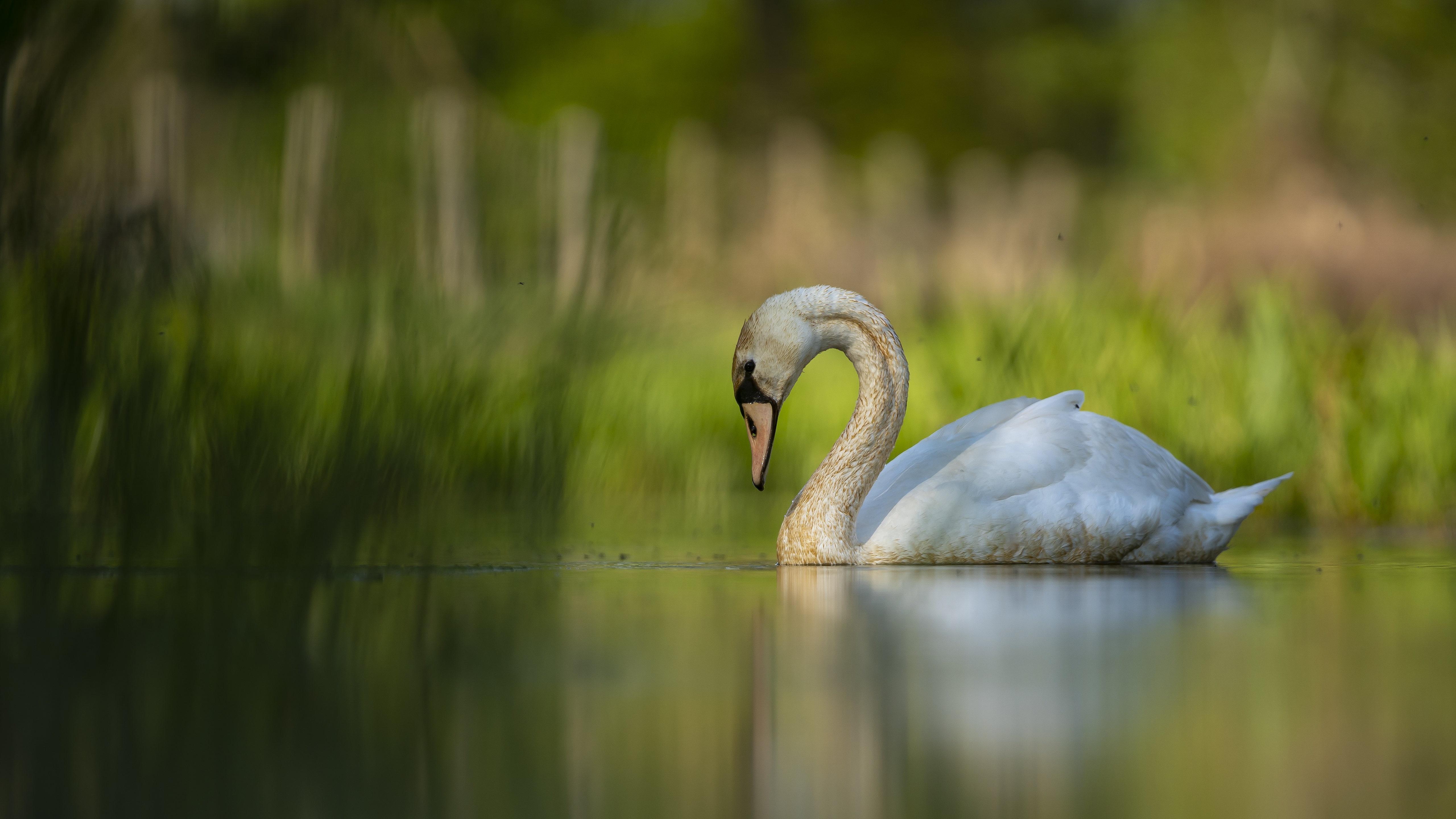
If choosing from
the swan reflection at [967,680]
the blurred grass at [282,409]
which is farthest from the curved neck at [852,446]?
the blurred grass at [282,409]

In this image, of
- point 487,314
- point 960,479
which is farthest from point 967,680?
point 960,479

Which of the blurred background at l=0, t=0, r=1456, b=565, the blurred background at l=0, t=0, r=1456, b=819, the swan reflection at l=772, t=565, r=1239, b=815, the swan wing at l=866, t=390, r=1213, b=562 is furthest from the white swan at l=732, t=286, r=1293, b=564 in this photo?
the swan reflection at l=772, t=565, r=1239, b=815

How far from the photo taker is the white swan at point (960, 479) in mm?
6129

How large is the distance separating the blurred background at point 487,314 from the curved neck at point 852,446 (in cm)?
40

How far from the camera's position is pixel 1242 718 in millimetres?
2727

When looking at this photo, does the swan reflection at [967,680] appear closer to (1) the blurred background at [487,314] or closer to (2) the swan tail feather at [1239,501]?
(1) the blurred background at [487,314]

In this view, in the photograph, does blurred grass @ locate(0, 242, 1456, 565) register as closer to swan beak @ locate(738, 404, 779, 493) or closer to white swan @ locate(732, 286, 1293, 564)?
swan beak @ locate(738, 404, 779, 493)

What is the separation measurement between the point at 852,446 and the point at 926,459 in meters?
0.31

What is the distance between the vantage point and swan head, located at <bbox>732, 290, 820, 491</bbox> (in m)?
6.47

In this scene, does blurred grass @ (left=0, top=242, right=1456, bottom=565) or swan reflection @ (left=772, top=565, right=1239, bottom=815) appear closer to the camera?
swan reflection @ (left=772, top=565, right=1239, bottom=815)

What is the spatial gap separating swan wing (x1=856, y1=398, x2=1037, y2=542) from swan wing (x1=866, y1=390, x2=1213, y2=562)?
0.04 meters

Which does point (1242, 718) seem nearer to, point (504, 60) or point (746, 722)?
point (746, 722)

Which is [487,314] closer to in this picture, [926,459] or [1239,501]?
[926,459]

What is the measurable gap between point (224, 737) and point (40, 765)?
0.93 feet
